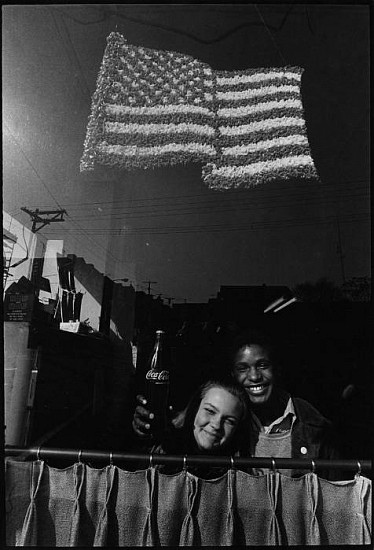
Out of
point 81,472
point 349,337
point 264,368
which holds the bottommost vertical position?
point 81,472

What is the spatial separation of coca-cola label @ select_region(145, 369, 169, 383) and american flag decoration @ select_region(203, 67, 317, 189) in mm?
1077

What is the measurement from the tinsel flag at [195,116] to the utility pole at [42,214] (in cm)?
46

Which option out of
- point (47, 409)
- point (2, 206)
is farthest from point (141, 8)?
point (47, 409)

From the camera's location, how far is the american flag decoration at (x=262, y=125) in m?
2.23

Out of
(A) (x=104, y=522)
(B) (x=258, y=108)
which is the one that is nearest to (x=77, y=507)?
(A) (x=104, y=522)

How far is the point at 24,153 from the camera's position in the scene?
2.51 m

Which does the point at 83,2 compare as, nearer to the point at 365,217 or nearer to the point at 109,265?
the point at 109,265

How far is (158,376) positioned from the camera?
2.38 meters

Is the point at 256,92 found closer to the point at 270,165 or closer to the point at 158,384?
the point at 270,165

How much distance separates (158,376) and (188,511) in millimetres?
648

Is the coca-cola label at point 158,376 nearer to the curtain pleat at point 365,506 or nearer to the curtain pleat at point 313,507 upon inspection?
the curtain pleat at point 313,507

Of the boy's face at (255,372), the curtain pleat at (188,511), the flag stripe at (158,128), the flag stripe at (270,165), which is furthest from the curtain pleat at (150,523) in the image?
the flag stripe at (158,128)

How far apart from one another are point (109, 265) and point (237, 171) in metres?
0.93

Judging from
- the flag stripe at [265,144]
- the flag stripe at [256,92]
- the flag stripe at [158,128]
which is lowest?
the flag stripe at [265,144]
